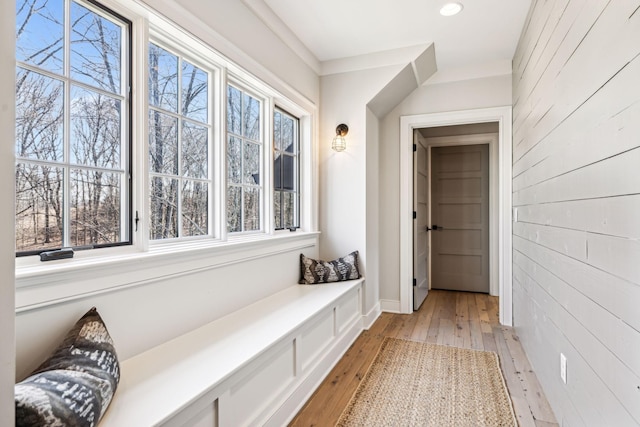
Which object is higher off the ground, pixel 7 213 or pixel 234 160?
pixel 234 160

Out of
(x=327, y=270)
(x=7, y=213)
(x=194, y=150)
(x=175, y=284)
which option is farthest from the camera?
(x=327, y=270)

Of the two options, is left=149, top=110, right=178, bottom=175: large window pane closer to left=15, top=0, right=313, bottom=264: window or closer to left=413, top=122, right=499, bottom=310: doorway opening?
left=15, top=0, right=313, bottom=264: window

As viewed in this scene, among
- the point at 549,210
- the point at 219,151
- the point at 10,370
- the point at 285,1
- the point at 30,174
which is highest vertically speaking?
the point at 285,1

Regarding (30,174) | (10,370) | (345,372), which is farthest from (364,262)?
(10,370)

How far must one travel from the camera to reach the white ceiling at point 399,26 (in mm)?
2412

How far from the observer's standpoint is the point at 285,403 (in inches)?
68.8

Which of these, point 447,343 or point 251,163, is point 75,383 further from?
point 447,343

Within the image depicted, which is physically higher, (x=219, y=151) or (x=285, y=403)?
(x=219, y=151)

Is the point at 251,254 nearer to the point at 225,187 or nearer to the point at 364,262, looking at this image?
the point at 225,187

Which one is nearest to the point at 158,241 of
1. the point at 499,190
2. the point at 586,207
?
the point at 586,207

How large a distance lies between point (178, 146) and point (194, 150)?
12 centimetres

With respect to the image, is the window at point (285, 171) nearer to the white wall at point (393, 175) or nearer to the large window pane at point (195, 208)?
the large window pane at point (195, 208)

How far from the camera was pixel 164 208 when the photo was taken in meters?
1.80

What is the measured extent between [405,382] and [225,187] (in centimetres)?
162
